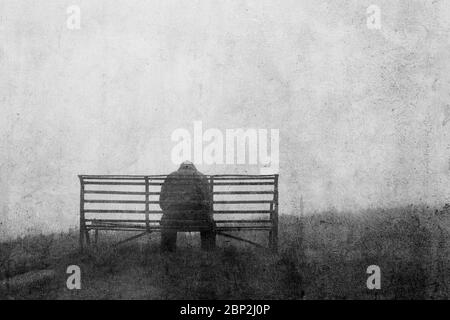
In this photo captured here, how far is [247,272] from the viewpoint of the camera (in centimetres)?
953

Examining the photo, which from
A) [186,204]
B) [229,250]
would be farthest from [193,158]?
[229,250]

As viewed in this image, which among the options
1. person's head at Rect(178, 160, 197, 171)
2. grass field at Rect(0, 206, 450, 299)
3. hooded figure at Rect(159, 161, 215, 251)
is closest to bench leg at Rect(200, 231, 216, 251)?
hooded figure at Rect(159, 161, 215, 251)

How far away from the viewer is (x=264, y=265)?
9.98 meters

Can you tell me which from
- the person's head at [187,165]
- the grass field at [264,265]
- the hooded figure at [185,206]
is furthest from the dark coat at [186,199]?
the grass field at [264,265]

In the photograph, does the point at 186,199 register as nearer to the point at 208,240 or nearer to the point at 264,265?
the point at 208,240

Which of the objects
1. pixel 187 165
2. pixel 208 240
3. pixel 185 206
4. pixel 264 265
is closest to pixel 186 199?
pixel 185 206

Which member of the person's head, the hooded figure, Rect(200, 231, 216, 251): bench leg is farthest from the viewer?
the person's head

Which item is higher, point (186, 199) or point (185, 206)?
point (186, 199)

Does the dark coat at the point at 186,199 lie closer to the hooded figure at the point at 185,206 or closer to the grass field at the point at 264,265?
the hooded figure at the point at 185,206

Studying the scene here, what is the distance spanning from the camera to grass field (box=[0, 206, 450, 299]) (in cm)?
867

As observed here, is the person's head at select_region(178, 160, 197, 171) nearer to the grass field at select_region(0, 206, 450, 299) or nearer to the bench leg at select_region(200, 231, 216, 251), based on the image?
the bench leg at select_region(200, 231, 216, 251)

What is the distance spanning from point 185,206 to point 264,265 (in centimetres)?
248

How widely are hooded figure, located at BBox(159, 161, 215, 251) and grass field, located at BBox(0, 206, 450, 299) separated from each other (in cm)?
42
